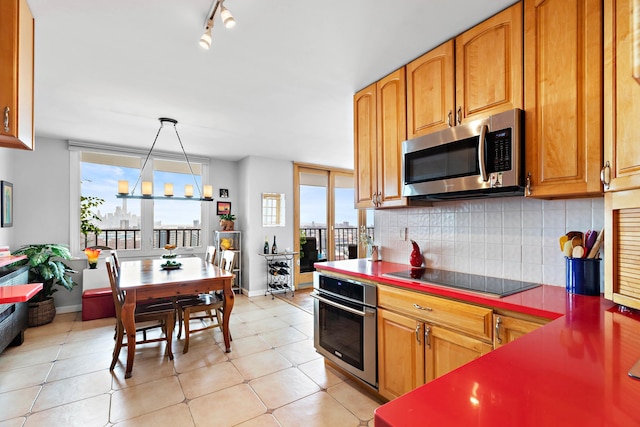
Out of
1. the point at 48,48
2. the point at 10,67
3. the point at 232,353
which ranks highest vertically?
the point at 48,48

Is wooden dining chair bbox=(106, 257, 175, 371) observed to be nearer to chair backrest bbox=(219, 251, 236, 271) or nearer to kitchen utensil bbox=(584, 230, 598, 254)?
chair backrest bbox=(219, 251, 236, 271)

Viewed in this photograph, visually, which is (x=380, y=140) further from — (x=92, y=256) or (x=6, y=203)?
(x=6, y=203)

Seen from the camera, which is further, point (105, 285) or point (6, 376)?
point (105, 285)

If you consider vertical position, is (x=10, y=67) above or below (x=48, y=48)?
below

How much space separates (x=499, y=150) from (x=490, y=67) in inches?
20.2

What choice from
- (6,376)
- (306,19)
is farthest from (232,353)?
(306,19)

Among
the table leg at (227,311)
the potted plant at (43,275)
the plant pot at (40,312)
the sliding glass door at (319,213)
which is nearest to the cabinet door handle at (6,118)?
the table leg at (227,311)

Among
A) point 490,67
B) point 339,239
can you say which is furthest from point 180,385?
point 339,239

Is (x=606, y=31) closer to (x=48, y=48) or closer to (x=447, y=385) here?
(x=447, y=385)

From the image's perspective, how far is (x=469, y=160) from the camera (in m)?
1.82

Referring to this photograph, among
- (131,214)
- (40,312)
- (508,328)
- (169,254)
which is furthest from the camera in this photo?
(131,214)

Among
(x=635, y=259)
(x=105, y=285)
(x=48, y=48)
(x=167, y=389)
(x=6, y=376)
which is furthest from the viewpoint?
(x=105, y=285)

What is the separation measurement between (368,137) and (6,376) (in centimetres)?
356

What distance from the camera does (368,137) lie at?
261 cm
